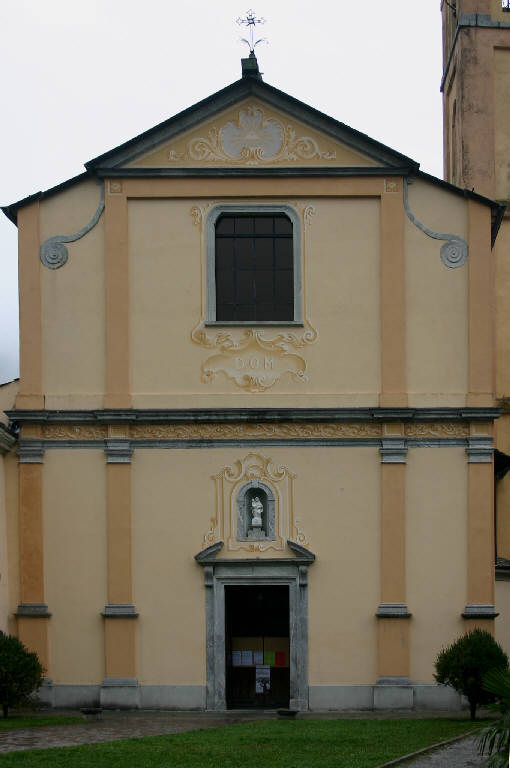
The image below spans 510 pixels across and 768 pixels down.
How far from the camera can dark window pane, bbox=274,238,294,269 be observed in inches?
903

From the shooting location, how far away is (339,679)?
21891mm

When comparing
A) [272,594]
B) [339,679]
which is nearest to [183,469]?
[272,594]

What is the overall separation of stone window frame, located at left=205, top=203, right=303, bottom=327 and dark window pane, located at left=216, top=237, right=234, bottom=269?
0.16 metres

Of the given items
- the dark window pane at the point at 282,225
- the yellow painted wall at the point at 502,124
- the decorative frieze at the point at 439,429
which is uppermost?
the yellow painted wall at the point at 502,124

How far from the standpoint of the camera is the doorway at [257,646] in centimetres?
2225

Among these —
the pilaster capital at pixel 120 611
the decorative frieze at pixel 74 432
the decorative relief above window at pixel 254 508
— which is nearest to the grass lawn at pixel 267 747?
the pilaster capital at pixel 120 611

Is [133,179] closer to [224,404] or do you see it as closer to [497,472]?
[224,404]

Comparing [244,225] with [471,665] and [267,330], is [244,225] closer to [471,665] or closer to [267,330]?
[267,330]

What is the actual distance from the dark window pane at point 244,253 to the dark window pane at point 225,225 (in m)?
0.24

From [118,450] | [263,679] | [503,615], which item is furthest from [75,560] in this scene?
[503,615]

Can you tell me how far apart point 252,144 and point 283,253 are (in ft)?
6.71

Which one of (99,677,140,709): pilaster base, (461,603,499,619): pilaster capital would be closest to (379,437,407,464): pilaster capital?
(461,603,499,619): pilaster capital

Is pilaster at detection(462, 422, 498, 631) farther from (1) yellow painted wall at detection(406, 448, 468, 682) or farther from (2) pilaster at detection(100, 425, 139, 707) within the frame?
(2) pilaster at detection(100, 425, 139, 707)

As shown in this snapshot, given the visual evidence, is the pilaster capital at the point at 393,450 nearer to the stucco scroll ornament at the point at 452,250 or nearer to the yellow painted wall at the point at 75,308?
the stucco scroll ornament at the point at 452,250
